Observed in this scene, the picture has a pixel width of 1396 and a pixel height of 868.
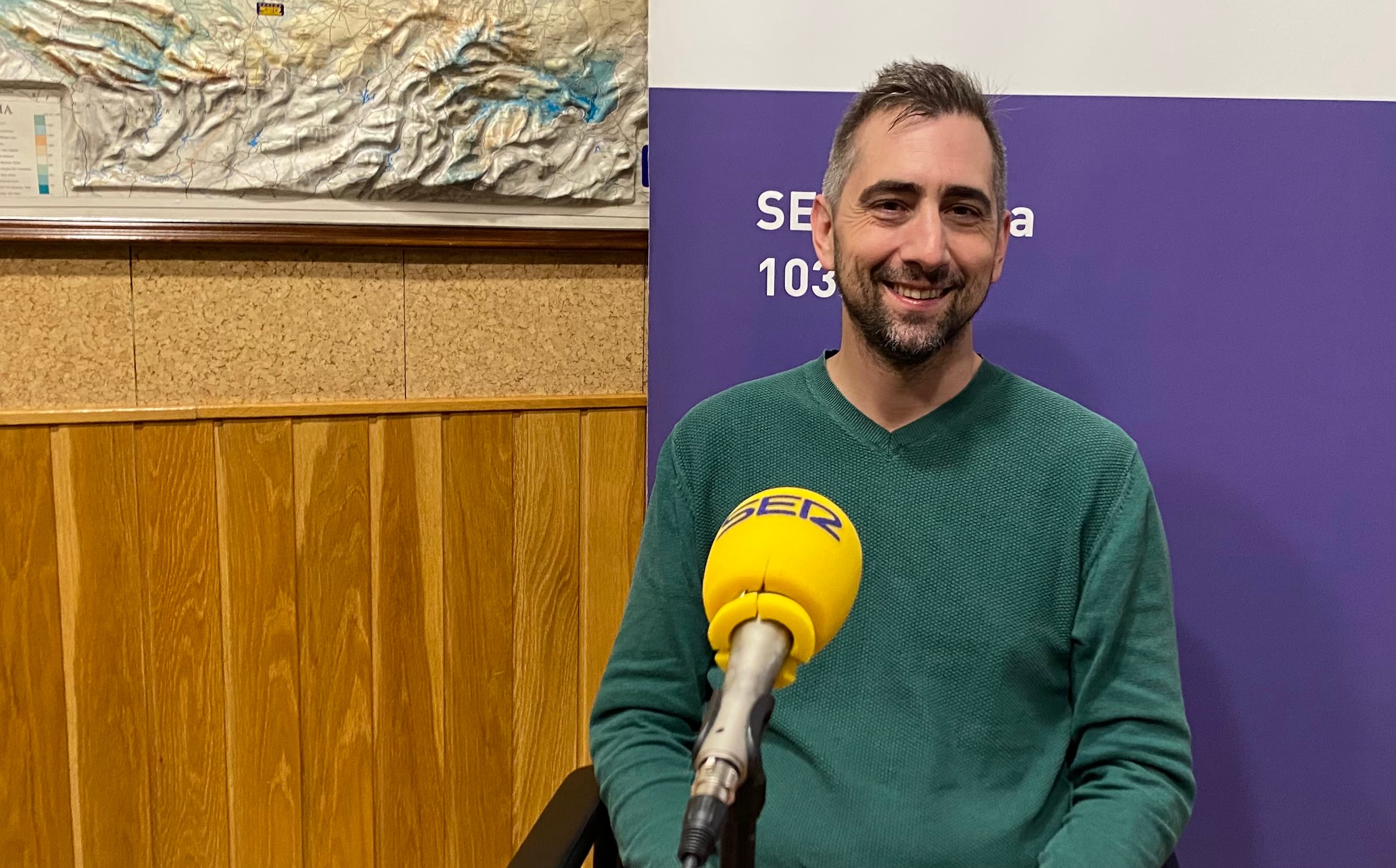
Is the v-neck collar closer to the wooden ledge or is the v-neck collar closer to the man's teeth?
the man's teeth

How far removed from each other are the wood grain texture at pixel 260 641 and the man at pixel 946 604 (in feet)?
2.75

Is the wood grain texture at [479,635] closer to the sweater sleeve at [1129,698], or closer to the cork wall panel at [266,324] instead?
the cork wall panel at [266,324]

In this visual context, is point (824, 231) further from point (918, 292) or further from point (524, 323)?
point (524, 323)

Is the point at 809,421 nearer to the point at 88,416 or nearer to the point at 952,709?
the point at 952,709

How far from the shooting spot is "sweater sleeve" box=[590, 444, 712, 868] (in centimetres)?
126

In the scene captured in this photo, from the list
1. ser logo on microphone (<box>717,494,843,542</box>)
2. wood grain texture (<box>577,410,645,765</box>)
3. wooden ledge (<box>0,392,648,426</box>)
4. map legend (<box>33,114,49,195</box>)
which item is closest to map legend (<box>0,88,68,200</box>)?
map legend (<box>33,114,49,195</box>)

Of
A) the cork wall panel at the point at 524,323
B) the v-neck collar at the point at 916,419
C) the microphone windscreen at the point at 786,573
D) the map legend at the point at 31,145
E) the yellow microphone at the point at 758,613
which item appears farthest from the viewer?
the cork wall panel at the point at 524,323

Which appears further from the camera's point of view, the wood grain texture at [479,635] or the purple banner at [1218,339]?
the wood grain texture at [479,635]

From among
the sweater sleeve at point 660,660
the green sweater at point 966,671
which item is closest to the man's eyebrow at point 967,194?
the green sweater at point 966,671

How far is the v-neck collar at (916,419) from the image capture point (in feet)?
4.13

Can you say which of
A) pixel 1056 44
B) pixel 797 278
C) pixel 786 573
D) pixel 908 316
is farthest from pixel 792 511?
pixel 1056 44

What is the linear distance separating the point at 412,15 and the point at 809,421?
1014 millimetres

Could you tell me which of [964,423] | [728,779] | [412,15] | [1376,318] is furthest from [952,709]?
[412,15]

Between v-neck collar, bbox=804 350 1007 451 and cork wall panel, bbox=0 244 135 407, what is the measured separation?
46.3 inches
